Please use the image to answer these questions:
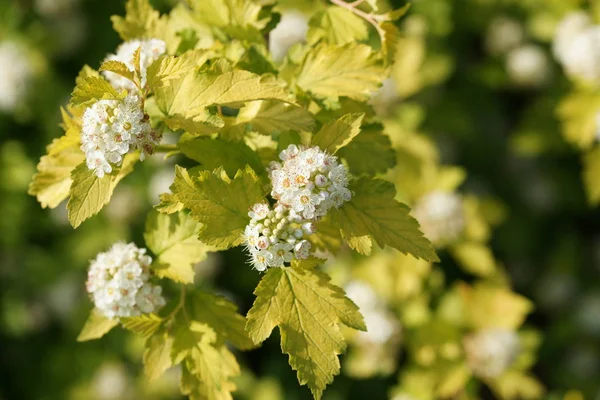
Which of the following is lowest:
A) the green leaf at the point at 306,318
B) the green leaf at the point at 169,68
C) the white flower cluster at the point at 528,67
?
the white flower cluster at the point at 528,67

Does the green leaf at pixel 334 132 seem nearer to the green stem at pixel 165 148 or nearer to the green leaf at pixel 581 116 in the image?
the green stem at pixel 165 148

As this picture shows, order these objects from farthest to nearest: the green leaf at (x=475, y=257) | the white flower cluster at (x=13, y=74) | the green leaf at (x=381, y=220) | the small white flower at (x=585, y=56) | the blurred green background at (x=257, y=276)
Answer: the blurred green background at (x=257, y=276)
the white flower cluster at (x=13, y=74)
the small white flower at (x=585, y=56)
the green leaf at (x=475, y=257)
the green leaf at (x=381, y=220)

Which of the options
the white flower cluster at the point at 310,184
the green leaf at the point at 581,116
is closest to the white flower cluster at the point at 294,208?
the white flower cluster at the point at 310,184

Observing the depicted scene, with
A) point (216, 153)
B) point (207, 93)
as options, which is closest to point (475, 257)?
point (216, 153)

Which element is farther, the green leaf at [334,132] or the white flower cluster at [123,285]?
the white flower cluster at [123,285]

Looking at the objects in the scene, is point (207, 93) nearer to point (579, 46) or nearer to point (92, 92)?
point (92, 92)

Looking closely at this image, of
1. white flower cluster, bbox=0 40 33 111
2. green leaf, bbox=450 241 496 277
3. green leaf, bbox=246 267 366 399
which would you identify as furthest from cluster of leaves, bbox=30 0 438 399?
white flower cluster, bbox=0 40 33 111
